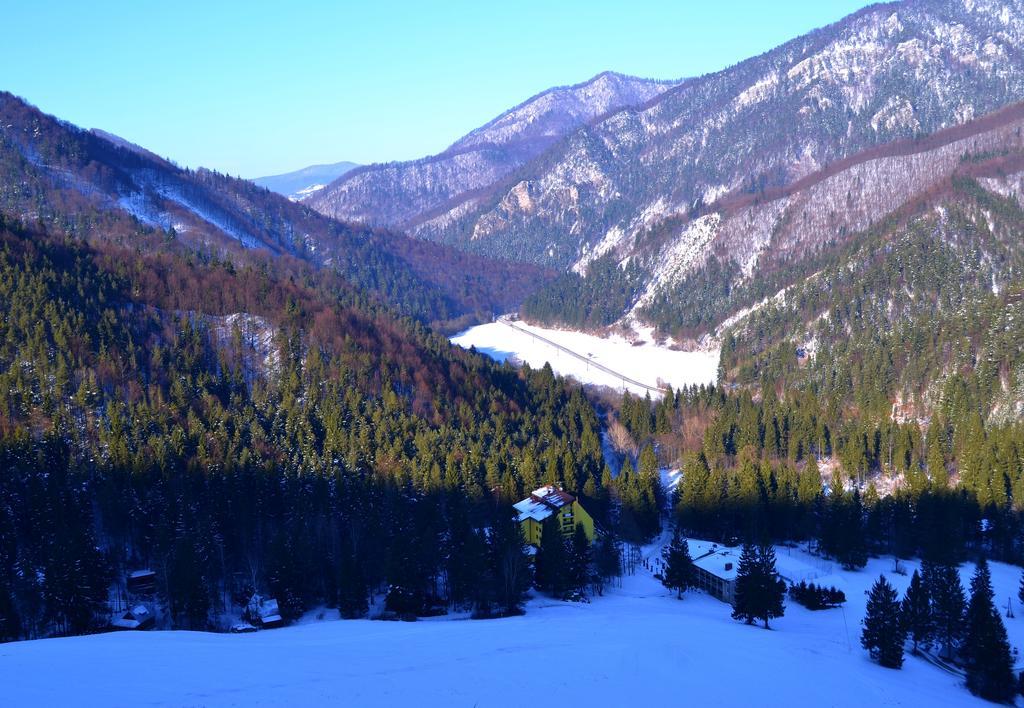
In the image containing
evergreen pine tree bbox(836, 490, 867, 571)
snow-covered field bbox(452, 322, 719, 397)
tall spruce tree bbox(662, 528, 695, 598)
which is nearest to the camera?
tall spruce tree bbox(662, 528, 695, 598)

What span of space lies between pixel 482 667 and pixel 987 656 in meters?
20.6

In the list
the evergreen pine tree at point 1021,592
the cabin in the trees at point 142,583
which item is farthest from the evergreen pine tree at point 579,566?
the evergreen pine tree at point 1021,592

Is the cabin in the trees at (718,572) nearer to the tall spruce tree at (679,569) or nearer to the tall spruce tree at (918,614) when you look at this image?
the tall spruce tree at (679,569)

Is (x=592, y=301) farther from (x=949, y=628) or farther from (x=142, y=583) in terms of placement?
(x=949, y=628)

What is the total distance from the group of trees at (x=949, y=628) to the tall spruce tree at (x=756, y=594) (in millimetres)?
4971

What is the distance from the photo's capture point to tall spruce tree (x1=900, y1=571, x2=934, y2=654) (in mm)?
36344

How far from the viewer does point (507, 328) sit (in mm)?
182750

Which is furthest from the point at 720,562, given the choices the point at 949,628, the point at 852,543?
the point at 949,628

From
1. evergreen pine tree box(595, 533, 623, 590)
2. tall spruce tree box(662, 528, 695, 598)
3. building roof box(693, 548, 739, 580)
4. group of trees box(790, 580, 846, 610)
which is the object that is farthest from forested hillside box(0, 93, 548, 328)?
group of trees box(790, 580, 846, 610)

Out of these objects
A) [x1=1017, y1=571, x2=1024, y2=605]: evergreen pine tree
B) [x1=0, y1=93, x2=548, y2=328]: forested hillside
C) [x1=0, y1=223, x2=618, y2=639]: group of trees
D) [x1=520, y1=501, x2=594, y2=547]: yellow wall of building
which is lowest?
[x1=1017, y1=571, x2=1024, y2=605]: evergreen pine tree

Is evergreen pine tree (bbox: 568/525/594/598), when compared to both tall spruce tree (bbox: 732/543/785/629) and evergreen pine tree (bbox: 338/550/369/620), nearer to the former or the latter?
tall spruce tree (bbox: 732/543/785/629)

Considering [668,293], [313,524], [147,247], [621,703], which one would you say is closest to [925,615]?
[621,703]

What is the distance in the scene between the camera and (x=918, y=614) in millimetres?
36469

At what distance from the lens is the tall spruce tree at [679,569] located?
45125mm
